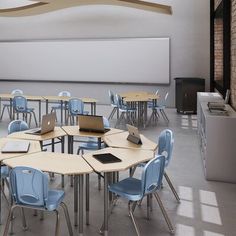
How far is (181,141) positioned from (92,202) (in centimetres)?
351

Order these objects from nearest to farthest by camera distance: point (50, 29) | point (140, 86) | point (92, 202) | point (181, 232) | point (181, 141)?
point (181, 232) < point (92, 202) < point (181, 141) < point (140, 86) < point (50, 29)

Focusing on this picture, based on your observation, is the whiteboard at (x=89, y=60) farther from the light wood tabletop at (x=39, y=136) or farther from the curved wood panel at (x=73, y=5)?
the light wood tabletop at (x=39, y=136)

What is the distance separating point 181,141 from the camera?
7027 millimetres

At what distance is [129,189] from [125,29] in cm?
943

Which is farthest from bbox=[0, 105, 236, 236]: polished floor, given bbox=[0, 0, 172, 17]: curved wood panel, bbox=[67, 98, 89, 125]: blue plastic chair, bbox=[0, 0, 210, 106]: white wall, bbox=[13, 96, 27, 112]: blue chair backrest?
bbox=[0, 0, 210, 106]: white wall

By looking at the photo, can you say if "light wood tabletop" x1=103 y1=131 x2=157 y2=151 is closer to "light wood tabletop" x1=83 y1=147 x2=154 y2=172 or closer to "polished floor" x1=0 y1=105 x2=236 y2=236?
"light wood tabletop" x1=83 y1=147 x2=154 y2=172

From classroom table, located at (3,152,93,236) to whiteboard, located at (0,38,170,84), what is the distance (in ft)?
28.1

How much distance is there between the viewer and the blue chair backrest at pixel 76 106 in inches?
310

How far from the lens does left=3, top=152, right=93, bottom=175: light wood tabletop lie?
3.01m

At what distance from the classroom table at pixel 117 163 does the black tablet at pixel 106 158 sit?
1.7 inches

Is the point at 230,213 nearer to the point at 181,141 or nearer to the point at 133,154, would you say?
the point at 133,154

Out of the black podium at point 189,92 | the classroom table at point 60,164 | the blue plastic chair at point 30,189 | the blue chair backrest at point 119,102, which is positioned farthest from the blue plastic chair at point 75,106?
the blue plastic chair at point 30,189

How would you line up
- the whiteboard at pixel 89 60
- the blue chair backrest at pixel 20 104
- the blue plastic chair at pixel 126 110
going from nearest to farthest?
1. the blue chair backrest at pixel 20 104
2. the blue plastic chair at pixel 126 110
3. the whiteboard at pixel 89 60

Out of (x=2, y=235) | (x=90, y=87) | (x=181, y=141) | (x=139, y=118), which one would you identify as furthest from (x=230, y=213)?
(x=90, y=87)
